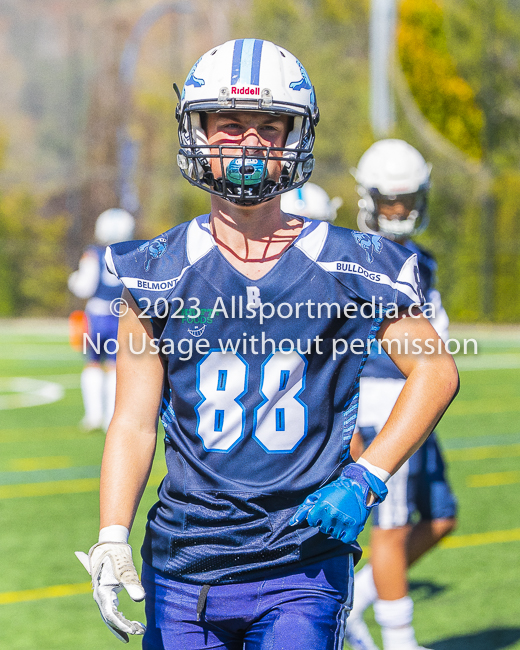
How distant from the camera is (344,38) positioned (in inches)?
1841

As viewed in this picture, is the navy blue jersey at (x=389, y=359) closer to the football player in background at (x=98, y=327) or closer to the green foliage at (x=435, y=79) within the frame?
the football player in background at (x=98, y=327)

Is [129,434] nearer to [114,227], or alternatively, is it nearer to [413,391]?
[413,391]

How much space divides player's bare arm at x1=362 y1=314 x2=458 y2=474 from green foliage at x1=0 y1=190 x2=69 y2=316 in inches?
999

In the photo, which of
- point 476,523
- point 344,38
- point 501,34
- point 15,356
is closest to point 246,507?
point 476,523

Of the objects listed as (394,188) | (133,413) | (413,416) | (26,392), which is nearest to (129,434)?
(133,413)

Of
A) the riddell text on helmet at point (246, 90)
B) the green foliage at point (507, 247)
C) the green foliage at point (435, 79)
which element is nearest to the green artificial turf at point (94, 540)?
the riddell text on helmet at point (246, 90)

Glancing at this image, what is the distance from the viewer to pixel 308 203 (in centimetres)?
618

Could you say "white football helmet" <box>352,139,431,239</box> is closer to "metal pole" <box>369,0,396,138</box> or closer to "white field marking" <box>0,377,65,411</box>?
"white field marking" <box>0,377,65,411</box>

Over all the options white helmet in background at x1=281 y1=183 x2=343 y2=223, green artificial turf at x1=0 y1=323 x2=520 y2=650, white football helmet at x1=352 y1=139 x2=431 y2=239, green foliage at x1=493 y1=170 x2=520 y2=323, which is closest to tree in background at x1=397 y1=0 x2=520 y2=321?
green foliage at x1=493 y1=170 x2=520 y2=323

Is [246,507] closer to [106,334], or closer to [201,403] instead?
[201,403]

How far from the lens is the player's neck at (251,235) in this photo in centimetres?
248

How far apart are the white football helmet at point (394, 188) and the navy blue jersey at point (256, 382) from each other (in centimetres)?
200

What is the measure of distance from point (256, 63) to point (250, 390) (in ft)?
2.57

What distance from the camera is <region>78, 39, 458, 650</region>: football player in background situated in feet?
7.71
